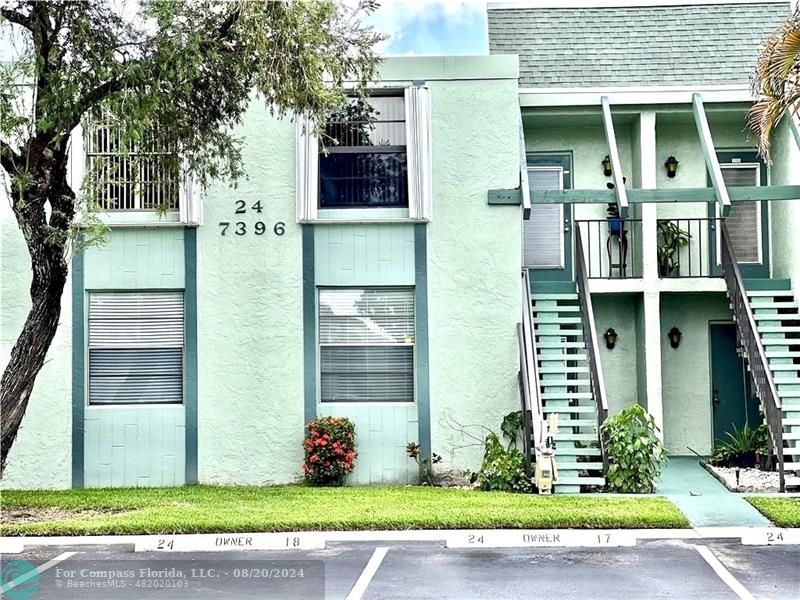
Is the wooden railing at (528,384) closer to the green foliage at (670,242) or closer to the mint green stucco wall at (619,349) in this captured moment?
the mint green stucco wall at (619,349)

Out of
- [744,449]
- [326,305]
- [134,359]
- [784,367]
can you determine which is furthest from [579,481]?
[134,359]

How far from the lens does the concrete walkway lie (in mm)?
10180

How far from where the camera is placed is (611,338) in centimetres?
1546

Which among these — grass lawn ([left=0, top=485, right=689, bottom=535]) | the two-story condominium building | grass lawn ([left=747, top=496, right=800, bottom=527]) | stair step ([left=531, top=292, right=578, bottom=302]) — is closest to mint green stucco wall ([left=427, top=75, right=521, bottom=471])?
the two-story condominium building

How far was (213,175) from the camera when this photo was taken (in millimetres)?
11477

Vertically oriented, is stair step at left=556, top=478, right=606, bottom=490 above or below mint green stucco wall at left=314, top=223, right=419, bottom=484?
below

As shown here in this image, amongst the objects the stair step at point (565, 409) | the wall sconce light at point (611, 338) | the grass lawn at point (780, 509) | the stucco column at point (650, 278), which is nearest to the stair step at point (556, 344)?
the stair step at point (565, 409)


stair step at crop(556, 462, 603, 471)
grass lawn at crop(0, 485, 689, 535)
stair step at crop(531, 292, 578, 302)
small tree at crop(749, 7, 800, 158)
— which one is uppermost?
small tree at crop(749, 7, 800, 158)

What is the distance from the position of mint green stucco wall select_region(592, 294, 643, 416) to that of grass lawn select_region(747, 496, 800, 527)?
13.8 feet

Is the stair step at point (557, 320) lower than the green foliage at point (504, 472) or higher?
higher

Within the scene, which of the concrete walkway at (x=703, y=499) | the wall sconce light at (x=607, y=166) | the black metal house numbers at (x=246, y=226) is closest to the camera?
the concrete walkway at (x=703, y=499)

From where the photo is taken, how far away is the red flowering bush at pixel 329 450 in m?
12.8

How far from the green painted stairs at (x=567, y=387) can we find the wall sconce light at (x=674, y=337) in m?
1.65

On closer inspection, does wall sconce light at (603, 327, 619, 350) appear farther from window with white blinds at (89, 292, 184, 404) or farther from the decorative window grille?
the decorative window grille
